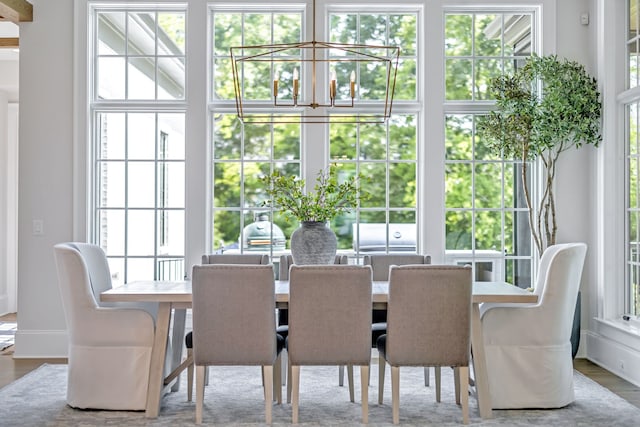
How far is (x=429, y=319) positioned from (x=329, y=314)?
54 centimetres

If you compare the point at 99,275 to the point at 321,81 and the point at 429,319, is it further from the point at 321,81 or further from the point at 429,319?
the point at 321,81

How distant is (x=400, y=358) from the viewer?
11.8ft

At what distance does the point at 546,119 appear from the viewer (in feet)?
16.3

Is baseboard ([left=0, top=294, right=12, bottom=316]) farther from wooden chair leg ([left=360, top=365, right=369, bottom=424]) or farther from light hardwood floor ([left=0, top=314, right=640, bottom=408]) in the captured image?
wooden chair leg ([left=360, top=365, right=369, bottom=424])

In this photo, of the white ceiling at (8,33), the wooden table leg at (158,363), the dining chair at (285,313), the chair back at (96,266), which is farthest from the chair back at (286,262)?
the white ceiling at (8,33)

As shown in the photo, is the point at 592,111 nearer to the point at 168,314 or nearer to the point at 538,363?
the point at 538,363

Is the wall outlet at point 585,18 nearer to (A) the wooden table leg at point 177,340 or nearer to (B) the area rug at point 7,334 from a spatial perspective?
(A) the wooden table leg at point 177,340

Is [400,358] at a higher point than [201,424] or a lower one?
higher

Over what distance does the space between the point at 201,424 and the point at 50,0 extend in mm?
3841

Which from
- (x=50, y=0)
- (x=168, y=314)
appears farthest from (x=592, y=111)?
(x=50, y=0)

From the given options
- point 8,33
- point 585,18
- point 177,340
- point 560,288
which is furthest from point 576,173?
point 8,33

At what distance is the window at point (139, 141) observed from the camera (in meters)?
5.58

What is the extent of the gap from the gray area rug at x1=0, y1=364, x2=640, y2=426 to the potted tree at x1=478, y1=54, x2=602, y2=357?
137 cm

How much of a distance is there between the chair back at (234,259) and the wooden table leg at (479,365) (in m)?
1.59
